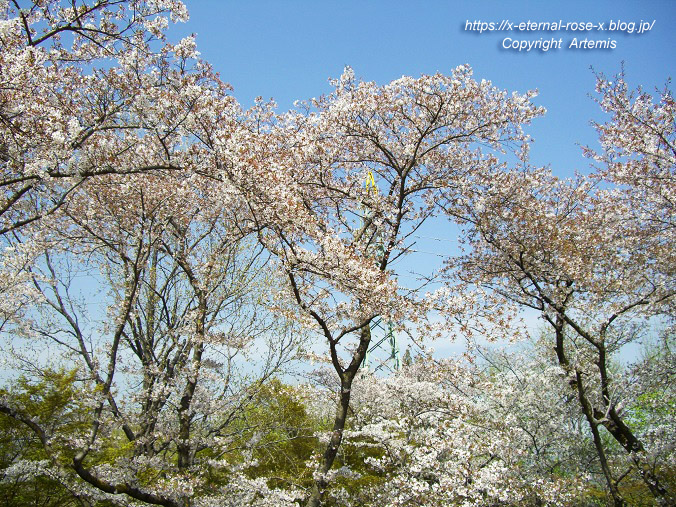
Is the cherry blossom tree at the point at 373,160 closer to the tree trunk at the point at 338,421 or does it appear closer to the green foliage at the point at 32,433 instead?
the tree trunk at the point at 338,421

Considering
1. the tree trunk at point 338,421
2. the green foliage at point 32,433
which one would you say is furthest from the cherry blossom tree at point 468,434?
the green foliage at point 32,433

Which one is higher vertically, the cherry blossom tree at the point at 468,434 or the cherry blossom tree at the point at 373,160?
the cherry blossom tree at the point at 373,160

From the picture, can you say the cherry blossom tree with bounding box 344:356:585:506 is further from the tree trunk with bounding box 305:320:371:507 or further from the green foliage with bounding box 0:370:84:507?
the green foliage with bounding box 0:370:84:507

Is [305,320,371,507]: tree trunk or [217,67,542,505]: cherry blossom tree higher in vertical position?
[217,67,542,505]: cherry blossom tree

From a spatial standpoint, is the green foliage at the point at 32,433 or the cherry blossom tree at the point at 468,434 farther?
the cherry blossom tree at the point at 468,434

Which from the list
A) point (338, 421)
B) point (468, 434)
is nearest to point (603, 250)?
point (468, 434)

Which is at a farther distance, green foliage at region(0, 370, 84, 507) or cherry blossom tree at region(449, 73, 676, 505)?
cherry blossom tree at region(449, 73, 676, 505)

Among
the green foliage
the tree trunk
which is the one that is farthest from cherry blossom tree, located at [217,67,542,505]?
the green foliage

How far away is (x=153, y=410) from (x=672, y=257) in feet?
36.9

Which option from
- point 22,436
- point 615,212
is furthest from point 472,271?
point 22,436

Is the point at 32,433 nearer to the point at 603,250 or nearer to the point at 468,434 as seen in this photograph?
the point at 468,434

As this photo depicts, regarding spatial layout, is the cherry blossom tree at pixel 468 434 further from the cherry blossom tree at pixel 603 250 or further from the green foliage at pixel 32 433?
the green foliage at pixel 32 433

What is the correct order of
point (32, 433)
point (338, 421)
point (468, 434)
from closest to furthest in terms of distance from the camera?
1. point (338, 421)
2. point (32, 433)
3. point (468, 434)

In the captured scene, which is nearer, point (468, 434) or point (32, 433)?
point (32, 433)
